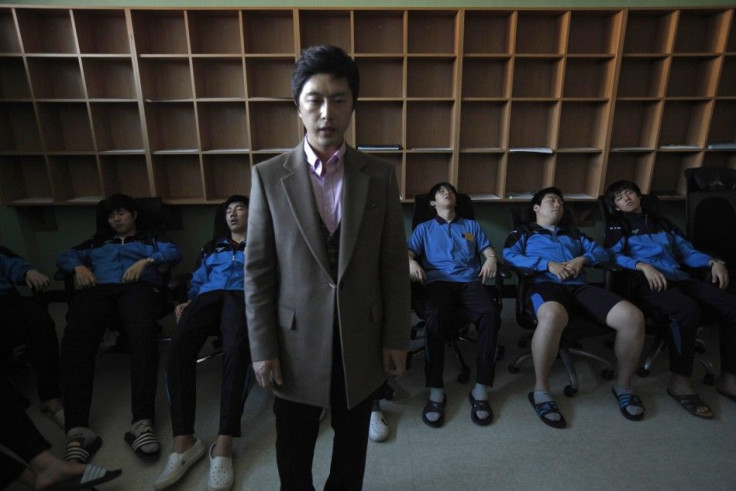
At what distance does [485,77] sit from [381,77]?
0.79 metres

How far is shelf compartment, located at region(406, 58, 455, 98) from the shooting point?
2.99 meters

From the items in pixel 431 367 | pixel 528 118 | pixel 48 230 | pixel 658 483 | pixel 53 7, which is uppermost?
pixel 53 7

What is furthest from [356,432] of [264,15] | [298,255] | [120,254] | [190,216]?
[264,15]

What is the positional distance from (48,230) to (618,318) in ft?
13.0

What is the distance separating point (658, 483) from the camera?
1.52m

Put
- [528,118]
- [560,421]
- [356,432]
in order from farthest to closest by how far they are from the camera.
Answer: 1. [528,118]
2. [560,421]
3. [356,432]

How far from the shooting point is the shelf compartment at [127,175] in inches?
119

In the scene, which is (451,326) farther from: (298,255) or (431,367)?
(298,255)

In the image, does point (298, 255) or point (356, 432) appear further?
point (356, 432)

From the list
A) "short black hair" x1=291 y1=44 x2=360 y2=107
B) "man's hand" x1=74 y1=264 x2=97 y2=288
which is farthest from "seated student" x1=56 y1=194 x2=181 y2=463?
"short black hair" x1=291 y1=44 x2=360 y2=107

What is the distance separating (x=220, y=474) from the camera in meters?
1.54

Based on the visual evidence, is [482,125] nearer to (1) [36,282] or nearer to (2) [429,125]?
(2) [429,125]

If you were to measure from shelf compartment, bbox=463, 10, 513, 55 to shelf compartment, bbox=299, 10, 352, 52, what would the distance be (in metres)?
0.88

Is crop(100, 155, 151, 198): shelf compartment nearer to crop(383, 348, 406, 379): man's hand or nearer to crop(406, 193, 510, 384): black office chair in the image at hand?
crop(406, 193, 510, 384): black office chair
